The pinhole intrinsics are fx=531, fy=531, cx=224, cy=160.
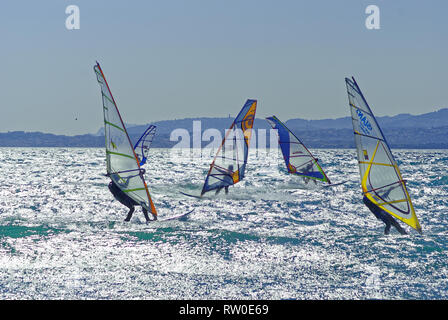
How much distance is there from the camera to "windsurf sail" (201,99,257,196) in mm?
18562

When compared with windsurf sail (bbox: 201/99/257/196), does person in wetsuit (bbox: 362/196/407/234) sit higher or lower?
lower

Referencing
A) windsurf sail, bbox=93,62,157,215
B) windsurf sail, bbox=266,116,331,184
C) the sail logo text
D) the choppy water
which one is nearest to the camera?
the choppy water

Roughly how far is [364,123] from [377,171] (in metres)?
1.02

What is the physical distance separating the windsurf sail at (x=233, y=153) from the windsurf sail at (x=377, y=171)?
8114 millimetres

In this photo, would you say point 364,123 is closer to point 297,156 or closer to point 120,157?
point 120,157

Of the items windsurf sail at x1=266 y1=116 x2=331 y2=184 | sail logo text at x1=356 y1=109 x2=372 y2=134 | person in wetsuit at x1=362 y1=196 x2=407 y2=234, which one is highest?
sail logo text at x1=356 y1=109 x2=372 y2=134

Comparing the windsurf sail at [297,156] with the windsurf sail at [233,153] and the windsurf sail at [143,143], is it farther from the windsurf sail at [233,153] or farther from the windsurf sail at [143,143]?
the windsurf sail at [143,143]

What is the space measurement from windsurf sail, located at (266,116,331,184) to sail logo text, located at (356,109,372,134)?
1341cm

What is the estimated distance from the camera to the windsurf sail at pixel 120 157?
11.0 metres

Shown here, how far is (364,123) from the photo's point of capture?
10.6 metres

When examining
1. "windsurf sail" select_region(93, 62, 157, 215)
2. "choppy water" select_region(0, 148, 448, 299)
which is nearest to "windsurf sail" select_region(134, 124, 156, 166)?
"choppy water" select_region(0, 148, 448, 299)

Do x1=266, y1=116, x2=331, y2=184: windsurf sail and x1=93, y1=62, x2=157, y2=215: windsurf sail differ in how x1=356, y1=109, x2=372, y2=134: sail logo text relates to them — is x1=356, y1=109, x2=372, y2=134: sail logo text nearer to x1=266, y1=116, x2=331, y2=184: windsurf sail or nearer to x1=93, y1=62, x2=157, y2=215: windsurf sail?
x1=93, y1=62, x2=157, y2=215: windsurf sail
